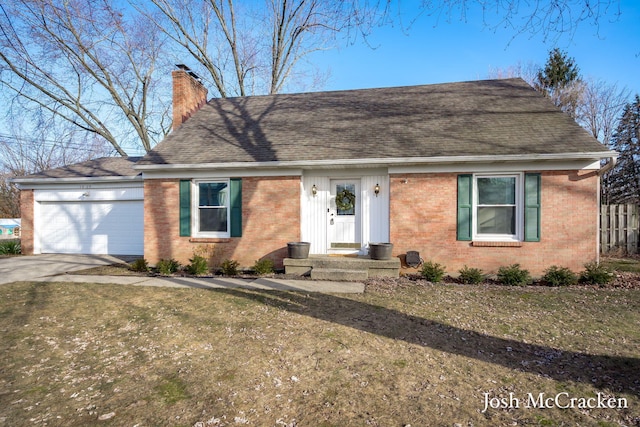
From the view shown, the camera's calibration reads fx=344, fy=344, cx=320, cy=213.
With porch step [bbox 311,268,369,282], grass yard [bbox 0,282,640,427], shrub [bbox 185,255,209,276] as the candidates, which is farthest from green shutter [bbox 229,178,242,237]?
grass yard [bbox 0,282,640,427]

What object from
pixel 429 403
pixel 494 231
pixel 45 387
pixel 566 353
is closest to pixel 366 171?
pixel 494 231

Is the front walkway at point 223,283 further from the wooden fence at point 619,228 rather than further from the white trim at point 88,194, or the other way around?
the wooden fence at point 619,228

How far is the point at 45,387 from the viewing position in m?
3.37

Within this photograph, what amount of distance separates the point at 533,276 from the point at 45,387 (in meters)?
9.40

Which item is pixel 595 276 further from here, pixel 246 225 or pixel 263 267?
pixel 246 225

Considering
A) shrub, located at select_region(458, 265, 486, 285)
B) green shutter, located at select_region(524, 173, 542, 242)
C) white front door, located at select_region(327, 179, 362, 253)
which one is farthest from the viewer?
white front door, located at select_region(327, 179, 362, 253)

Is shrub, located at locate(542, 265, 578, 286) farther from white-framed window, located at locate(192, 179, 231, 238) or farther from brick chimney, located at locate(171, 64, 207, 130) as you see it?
brick chimney, located at locate(171, 64, 207, 130)

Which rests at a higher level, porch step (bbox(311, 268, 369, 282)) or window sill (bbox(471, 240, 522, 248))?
window sill (bbox(471, 240, 522, 248))

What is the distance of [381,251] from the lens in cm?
851

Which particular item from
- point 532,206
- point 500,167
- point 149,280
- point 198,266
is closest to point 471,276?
point 532,206

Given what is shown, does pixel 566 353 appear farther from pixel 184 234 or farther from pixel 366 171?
pixel 184 234

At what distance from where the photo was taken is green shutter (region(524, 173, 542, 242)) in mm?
8320

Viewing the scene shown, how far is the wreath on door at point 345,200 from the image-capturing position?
31.8 ft

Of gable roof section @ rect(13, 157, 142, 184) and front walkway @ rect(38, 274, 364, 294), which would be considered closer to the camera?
front walkway @ rect(38, 274, 364, 294)
